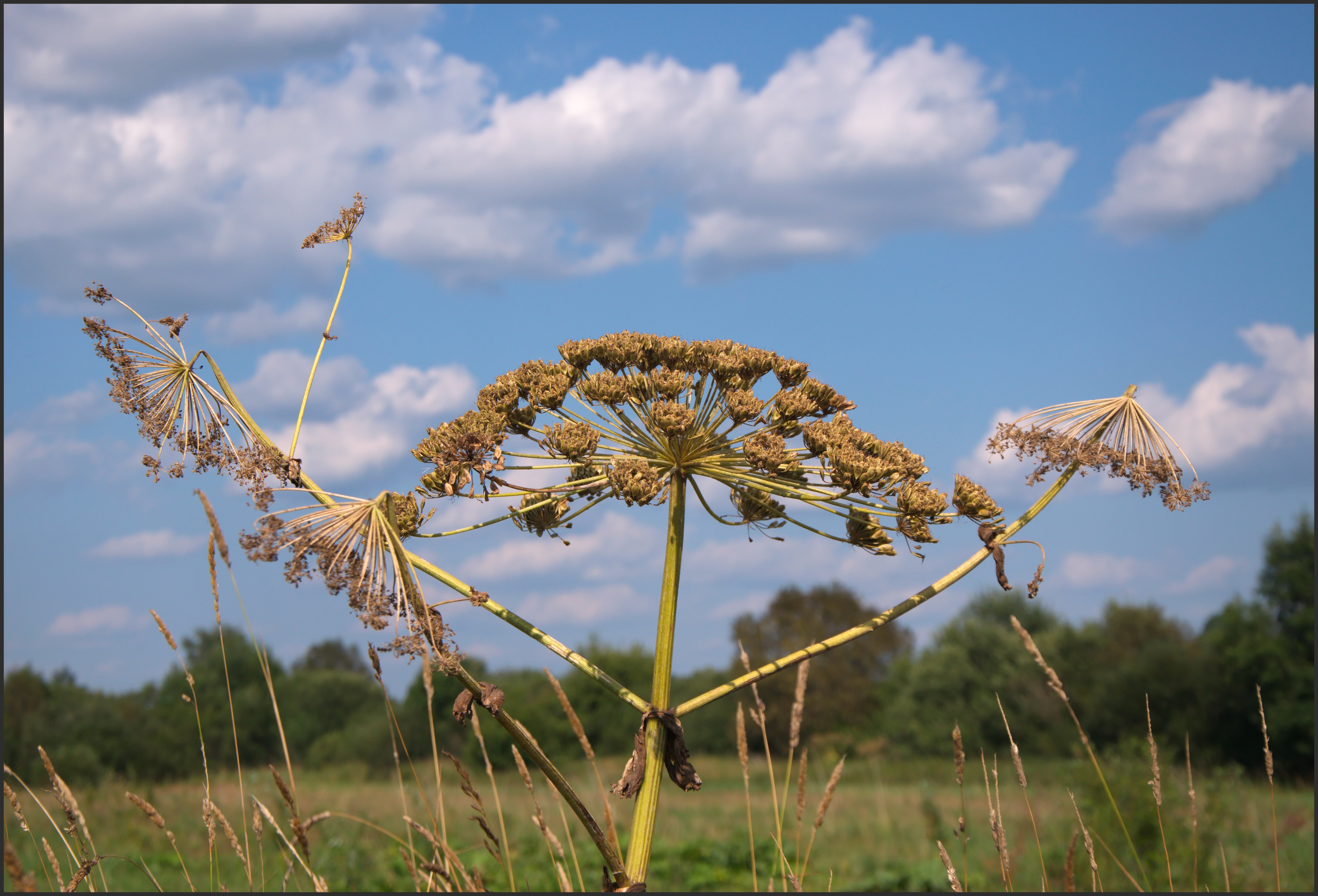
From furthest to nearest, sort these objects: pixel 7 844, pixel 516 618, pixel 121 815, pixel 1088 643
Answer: pixel 1088 643
pixel 121 815
pixel 7 844
pixel 516 618

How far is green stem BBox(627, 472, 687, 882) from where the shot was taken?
11.7 feet

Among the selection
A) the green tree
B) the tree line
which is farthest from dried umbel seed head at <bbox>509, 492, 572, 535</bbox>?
the green tree

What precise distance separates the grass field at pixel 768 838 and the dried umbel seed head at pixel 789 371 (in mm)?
6580

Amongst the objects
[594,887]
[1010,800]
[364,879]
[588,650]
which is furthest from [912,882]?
[588,650]

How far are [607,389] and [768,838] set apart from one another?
16.0 metres

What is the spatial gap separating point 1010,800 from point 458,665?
2696cm

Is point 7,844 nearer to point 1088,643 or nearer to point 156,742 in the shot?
point 156,742

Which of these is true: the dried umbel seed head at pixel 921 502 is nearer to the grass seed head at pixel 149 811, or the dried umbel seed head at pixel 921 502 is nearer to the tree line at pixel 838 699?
the grass seed head at pixel 149 811

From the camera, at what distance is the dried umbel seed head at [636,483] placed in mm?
3523

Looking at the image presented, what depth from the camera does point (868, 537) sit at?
13.1ft

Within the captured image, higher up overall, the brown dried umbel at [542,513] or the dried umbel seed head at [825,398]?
the dried umbel seed head at [825,398]

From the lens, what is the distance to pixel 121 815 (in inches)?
734

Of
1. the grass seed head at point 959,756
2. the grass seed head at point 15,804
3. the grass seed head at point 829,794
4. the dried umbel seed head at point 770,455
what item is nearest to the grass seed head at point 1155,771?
the grass seed head at point 959,756

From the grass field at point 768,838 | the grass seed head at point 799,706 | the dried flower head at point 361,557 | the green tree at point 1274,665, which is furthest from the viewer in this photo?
the green tree at point 1274,665
